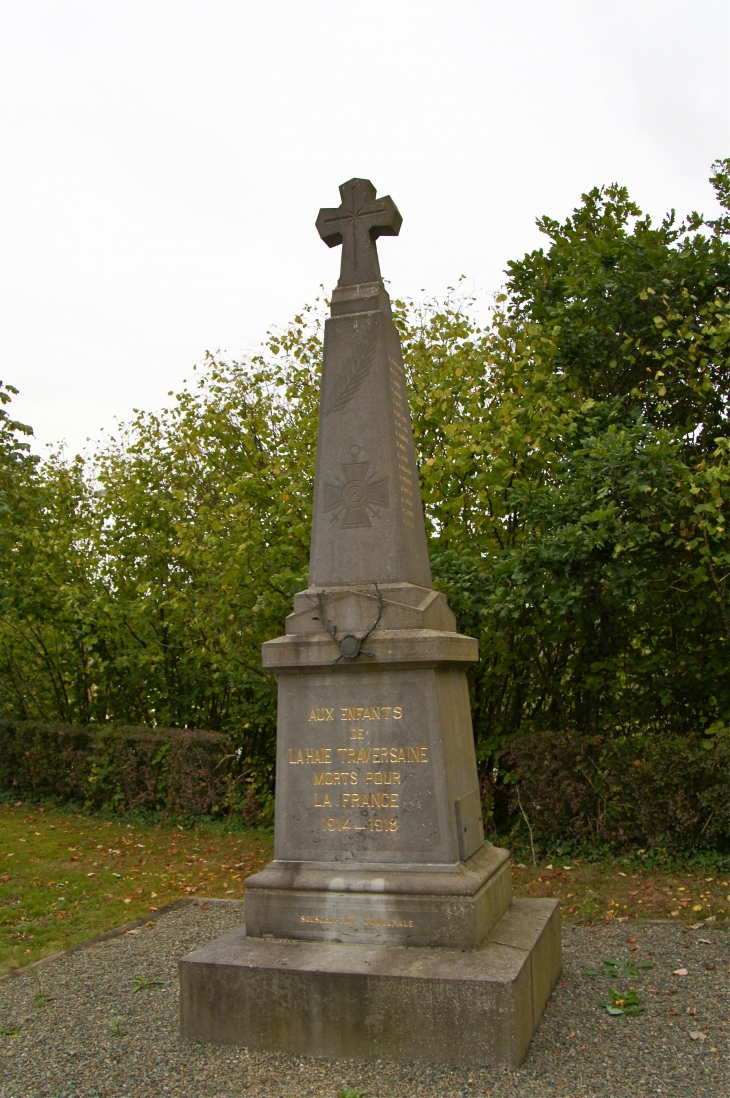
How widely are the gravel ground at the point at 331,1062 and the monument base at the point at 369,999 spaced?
0.25ft

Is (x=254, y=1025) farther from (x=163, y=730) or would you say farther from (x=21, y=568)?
(x=21, y=568)

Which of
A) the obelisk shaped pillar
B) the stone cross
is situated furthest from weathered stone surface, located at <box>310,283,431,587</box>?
the stone cross

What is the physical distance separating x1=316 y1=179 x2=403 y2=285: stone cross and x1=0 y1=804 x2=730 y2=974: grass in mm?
5034

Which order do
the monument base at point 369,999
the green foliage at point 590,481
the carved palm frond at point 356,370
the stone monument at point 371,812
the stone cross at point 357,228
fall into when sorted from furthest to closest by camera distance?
the green foliage at point 590,481 < the stone cross at point 357,228 < the carved palm frond at point 356,370 < the stone monument at point 371,812 < the monument base at point 369,999

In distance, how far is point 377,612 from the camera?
5.00 m

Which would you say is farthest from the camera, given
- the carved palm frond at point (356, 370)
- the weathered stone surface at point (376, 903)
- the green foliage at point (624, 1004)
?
the carved palm frond at point (356, 370)

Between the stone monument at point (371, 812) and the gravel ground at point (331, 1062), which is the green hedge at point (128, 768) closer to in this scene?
the gravel ground at point (331, 1062)

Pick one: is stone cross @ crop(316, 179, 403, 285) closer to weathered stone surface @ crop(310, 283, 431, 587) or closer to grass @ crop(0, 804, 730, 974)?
weathered stone surface @ crop(310, 283, 431, 587)

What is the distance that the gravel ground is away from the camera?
13.0ft

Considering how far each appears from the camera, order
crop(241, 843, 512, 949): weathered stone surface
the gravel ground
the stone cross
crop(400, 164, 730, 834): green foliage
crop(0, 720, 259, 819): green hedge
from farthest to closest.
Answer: crop(0, 720, 259, 819): green hedge
crop(400, 164, 730, 834): green foliage
the stone cross
crop(241, 843, 512, 949): weathered stone surface
the gravel ground

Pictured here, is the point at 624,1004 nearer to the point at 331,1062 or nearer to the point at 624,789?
the point at 331,1062

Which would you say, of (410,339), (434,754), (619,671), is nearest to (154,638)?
(410,339)

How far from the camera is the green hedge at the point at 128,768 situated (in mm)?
11539

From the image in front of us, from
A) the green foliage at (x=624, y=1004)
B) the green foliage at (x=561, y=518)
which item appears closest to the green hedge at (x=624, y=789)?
the green foliage at (x=561, y=518)
